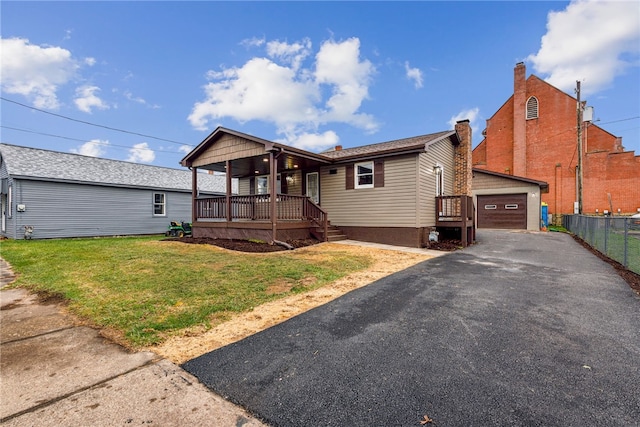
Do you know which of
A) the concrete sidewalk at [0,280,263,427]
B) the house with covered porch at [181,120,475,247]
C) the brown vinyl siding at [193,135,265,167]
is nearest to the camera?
the concrete sidewalk at [0,280,263,427]

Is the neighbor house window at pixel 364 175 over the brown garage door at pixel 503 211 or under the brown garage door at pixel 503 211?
over

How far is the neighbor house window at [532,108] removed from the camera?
25.0 meters

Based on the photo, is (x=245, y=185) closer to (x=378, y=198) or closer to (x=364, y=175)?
(x=364, y=175)

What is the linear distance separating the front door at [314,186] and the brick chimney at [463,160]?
261 inches

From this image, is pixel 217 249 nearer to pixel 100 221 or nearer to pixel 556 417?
pixel 556 417

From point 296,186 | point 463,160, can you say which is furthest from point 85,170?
point 463,160

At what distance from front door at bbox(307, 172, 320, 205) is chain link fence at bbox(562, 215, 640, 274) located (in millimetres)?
10059

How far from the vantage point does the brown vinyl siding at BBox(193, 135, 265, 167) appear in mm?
11398

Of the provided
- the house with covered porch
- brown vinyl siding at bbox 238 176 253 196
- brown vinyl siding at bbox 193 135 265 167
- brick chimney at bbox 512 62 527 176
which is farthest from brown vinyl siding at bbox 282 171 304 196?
brick chimney at bbox 512 62 527 176

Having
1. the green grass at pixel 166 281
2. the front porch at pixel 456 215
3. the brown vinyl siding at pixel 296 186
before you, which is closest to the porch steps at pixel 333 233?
the green grass at pixel 166 281

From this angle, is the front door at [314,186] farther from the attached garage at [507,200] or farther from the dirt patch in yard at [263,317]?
the attached garage at [507,200]

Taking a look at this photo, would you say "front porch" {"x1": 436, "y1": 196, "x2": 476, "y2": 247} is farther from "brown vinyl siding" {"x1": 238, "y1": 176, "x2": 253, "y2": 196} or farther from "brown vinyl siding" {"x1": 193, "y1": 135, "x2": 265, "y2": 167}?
"brown vinyl siding" {"x1": 238, "y1": 176, "x2": 253, "y2": 196}

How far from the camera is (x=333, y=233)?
1238 cm

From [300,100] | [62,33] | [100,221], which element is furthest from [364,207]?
[300,100]
